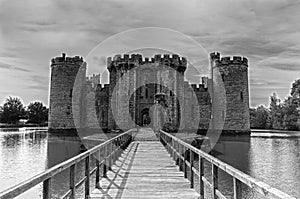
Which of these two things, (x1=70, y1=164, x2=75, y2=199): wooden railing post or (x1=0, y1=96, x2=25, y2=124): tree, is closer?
(x1=70, y1=164, x2=75, y2=199): wooden railing post

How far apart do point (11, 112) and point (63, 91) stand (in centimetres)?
3851

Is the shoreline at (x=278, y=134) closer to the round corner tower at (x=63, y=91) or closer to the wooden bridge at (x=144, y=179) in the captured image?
the round corner tower at (x=63, y=91)

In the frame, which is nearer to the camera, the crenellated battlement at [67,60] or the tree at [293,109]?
the crenellated battlement at [67,60]

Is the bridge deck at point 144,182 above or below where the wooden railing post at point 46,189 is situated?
below

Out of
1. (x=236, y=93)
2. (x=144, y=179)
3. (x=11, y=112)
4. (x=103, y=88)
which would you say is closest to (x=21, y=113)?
(x=11, y=112)

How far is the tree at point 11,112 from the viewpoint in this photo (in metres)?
64.4

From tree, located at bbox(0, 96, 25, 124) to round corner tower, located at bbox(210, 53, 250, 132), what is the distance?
48446mm

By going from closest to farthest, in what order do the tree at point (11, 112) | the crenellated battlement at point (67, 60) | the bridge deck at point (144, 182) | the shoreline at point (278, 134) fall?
the bridge deck at point (144, 182), the crenellated battlement at point (67, 60), the shoreline at point (278, 134), the tree at point (11, 112)

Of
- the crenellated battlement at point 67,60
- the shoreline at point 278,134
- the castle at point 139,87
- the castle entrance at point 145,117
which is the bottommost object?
the shoreline at point 278,134

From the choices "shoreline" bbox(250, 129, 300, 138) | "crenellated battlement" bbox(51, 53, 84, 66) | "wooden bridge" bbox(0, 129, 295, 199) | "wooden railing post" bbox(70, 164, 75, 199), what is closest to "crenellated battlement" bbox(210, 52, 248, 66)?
"shoreline" bbox(250, 129, 300, 138)

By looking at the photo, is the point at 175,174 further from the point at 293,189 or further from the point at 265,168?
the point at 265,168

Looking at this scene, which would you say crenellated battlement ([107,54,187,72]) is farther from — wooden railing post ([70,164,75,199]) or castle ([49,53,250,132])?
wooden railing post ([70,164,75,199])

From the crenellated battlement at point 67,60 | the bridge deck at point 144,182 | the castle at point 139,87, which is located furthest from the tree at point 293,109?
the bridge deck at point 144,182

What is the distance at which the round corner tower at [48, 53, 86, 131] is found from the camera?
31.3 meters
